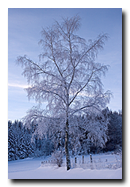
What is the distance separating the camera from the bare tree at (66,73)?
6.22 meters

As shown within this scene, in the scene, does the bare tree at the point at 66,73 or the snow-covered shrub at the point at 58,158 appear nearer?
the bare tree at the point at 66,73

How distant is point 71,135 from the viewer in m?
6.83

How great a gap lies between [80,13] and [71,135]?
4.91 meters

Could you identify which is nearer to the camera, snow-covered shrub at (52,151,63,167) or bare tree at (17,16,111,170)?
bare tree at (17,16,111,170)

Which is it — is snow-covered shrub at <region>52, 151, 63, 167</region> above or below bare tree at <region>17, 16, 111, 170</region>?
below

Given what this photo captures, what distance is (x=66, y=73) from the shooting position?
6.71m

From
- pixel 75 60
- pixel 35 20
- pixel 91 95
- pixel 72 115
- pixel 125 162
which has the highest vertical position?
pixel 35 20

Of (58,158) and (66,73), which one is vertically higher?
(66,73)

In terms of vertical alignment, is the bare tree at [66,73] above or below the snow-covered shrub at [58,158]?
above

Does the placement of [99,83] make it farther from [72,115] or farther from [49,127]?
[49,127]

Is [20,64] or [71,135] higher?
[20,64]

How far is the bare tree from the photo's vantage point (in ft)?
20.4
